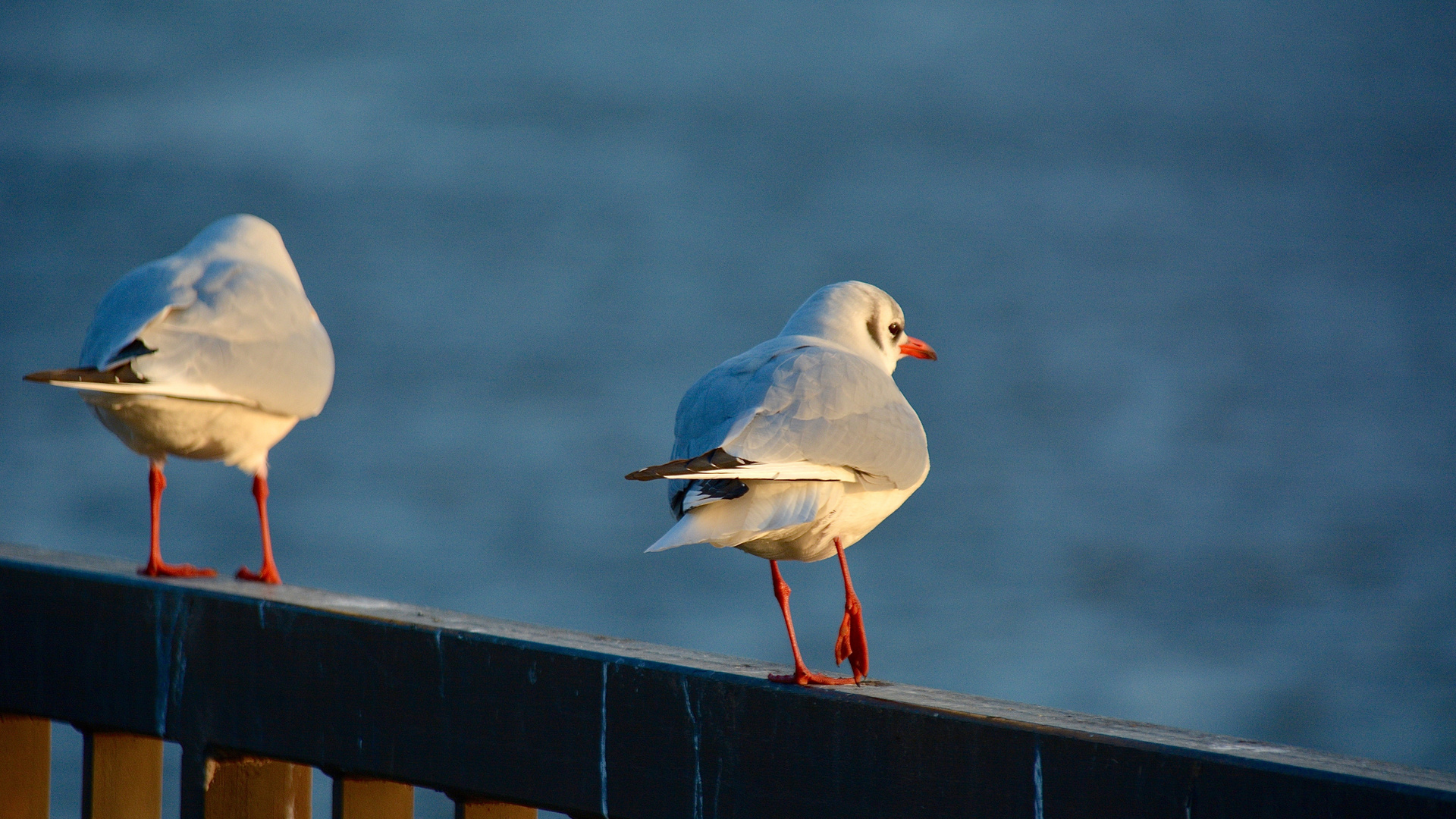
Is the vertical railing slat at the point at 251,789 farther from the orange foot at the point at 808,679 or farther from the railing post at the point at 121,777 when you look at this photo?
the orange foot at the point at 808,679

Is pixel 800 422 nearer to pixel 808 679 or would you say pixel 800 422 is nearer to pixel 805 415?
pixel 805 415

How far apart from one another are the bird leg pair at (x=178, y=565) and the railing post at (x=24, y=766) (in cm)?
35

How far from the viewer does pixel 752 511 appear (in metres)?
2.75

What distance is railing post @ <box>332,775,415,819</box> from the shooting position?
2.31 metres

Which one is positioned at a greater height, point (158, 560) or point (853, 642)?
point (158, 560)

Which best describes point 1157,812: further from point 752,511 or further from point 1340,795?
point 752,511

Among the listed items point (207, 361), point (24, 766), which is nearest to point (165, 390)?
point (207, 361)

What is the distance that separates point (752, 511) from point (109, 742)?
1.23 meters

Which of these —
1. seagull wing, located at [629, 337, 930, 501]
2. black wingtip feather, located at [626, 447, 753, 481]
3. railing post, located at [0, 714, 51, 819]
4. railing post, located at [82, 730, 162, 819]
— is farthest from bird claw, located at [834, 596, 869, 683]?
railing post, located at [0, 714, 51, 819]

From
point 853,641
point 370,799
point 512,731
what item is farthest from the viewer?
point 853,641

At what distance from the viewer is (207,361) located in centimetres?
364

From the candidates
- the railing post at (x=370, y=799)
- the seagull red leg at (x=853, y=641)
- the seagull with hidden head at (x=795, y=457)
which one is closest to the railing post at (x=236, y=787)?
the railing post at (x=370, y=799)

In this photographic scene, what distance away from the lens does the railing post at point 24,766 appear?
266 cm

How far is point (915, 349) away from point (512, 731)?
1990 millimetres
